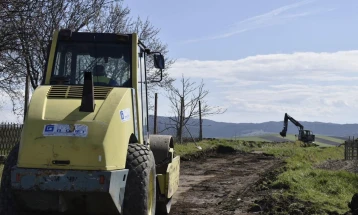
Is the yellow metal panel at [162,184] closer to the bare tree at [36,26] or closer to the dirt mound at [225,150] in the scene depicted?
the bare tree at [36,26]

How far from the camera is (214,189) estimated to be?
14.1 metres

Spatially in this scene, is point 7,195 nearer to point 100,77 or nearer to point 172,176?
point 100,77

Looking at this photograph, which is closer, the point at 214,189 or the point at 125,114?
the point at 125,114

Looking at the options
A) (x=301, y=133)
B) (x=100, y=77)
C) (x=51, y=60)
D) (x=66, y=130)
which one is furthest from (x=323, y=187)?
(x=301, y=133)

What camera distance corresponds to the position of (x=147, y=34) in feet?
95.6

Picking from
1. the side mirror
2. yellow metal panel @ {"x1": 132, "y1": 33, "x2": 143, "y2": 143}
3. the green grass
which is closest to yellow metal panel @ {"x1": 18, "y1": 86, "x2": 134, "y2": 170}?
yellow metal panel @ {"x1": 132, "y1": 33, "x2": 143, "y2": 143}

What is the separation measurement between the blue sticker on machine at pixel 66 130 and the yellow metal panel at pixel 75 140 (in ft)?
0.13

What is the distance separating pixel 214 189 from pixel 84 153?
27.3ft

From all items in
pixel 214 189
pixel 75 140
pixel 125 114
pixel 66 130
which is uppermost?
pixel 125 114

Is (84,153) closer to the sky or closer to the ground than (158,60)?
closer to the ground

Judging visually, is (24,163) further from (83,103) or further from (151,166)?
(151,166)

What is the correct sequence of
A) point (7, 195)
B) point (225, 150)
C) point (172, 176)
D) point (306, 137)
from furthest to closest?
point (306, 137), point (225, 150), point (172, 176), point (7, 195)

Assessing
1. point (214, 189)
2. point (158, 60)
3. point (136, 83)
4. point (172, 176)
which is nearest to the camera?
point (136, 83)

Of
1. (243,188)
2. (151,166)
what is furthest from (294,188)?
(151,166)
